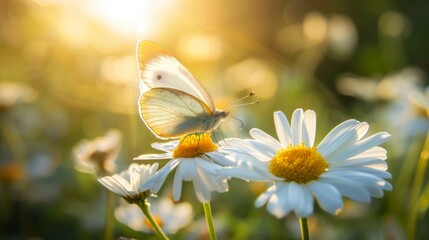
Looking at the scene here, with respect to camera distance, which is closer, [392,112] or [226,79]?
[392,112]

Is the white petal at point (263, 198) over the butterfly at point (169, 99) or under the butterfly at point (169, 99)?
under

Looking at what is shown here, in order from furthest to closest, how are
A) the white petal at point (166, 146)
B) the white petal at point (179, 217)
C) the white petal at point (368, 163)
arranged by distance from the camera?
1. the white petal at point (179, 217)
2. the white petal at point (166, 146)
3. the white petal at point (368, 163)

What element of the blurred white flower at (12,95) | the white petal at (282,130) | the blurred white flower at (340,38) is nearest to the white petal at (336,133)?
the white petal at (282,130)

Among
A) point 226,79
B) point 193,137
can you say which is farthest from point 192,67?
point 193,137

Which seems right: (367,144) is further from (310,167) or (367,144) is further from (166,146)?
(166,146)

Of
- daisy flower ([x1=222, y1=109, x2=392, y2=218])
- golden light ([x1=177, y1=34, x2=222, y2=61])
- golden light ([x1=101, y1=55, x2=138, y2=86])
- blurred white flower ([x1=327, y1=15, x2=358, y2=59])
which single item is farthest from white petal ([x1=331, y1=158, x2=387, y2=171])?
blurred white flower ([x1=327, y1=15, x2=358, y2=59])

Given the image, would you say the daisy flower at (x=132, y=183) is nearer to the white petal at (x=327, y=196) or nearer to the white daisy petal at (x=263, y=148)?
the white daisy petal at (x=263, y=148)

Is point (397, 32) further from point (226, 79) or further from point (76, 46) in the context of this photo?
point (76, 46)

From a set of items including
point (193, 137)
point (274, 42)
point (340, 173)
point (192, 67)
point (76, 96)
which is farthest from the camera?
point (274, 42)

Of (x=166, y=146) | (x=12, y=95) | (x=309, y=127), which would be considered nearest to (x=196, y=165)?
(x=166, y=146)
